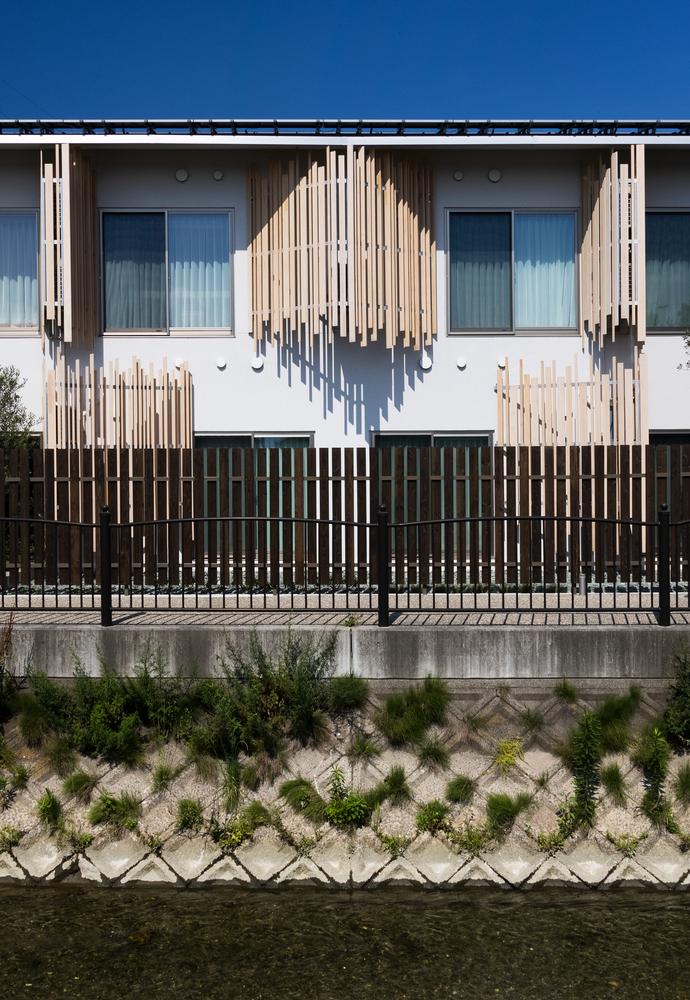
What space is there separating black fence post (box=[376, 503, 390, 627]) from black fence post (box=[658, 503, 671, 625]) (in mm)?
2646

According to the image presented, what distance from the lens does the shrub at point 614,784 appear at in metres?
9.92

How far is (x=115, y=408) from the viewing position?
17.0 m

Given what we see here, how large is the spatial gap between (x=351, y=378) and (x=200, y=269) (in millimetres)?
2988

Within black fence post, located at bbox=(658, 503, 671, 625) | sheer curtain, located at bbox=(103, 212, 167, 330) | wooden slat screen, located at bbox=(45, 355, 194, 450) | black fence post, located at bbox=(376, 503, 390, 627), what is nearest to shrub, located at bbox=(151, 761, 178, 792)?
black fence post, located at bbox=(376, 503, 390, 627)

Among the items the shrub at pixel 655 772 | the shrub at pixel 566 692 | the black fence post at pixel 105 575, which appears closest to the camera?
the shrub at pixel 655 772

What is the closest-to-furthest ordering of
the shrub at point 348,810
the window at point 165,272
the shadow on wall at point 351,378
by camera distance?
the shrub at point 348,810 < the shadow on wall at point 351,378 < the window at point 165,272

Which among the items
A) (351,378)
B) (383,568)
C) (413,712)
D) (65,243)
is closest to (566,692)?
(413,712)

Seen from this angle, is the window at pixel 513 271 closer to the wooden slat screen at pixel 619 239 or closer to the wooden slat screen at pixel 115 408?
the wooden slat screen at pixel 619 239

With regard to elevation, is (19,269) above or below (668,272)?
above

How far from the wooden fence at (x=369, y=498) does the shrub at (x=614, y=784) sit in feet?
11.0

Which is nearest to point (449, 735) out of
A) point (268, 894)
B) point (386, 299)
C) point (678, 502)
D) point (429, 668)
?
point (429, 668)

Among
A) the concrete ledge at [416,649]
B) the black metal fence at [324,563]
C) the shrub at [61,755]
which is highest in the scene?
the black metal fence at [324,563]

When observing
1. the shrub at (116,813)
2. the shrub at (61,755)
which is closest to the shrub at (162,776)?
the shrub at (116,813)

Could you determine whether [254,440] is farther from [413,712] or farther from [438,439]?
[413,712]
